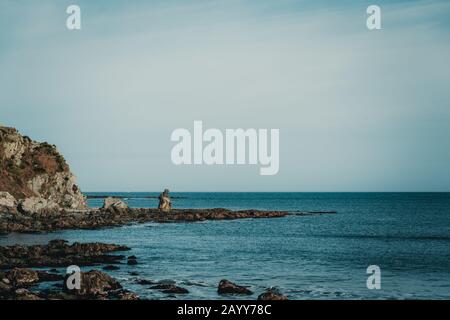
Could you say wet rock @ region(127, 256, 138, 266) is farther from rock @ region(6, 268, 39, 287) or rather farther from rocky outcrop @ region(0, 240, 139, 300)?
rock @ region(6, 268, 39, 287)

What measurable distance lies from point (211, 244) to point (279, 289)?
103ft

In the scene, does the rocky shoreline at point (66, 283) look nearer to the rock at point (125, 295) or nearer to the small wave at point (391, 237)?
the rock at point (125, 295)

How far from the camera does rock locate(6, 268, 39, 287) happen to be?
3453cm

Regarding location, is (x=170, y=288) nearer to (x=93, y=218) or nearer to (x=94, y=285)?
(x=94, y=285)

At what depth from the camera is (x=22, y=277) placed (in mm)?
35125

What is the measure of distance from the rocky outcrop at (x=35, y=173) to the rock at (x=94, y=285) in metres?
88.8

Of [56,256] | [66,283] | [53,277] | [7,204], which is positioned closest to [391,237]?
[56,256]

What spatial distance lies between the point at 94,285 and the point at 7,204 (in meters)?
76.3

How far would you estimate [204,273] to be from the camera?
140ft

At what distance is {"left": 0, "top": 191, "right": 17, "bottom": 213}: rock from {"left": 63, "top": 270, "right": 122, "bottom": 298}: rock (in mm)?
70565

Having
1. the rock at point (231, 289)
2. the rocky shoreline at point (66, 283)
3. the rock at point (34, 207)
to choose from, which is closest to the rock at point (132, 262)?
the rocky shoreline at point (66, 283)

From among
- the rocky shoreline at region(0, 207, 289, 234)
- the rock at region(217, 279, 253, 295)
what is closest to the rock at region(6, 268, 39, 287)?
the rock at region(217, 279, 253, 295)
